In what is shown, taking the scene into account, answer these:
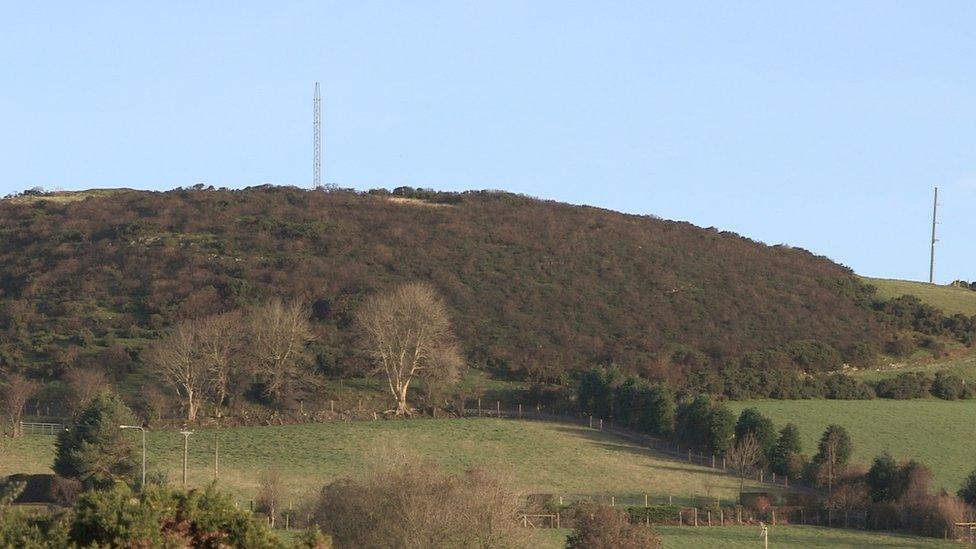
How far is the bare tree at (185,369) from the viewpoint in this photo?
86500mm

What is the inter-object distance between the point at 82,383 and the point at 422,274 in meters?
38.4

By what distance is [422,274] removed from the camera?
119812 millimetres

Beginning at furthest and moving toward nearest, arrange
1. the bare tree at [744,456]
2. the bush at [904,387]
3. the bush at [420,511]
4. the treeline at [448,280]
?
the treeline at [448,280] → the bush at [904,387] → the bare tree at [744,456] → the bush at [420,511]

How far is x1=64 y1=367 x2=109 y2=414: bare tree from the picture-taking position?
276 feet

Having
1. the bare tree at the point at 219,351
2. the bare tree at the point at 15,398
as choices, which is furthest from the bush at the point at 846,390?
the bare tree at the point at 15,398

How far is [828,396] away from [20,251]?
65.5 metres

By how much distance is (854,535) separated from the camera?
64.9 m

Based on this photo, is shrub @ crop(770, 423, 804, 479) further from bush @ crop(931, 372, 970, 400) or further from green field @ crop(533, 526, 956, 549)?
bush @ crop(931, 372, 970, 400)

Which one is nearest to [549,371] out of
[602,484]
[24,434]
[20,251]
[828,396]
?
[828,396]

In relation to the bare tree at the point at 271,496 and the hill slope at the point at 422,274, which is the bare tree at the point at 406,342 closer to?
the hill slope at the point at 422,274

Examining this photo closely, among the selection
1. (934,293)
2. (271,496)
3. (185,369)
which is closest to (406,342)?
(185,369)

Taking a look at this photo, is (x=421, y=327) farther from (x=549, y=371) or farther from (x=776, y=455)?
(x=776, y=455)

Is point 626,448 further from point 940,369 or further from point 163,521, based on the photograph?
point 163,521

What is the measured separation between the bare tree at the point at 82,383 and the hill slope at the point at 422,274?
3261 millimetres
